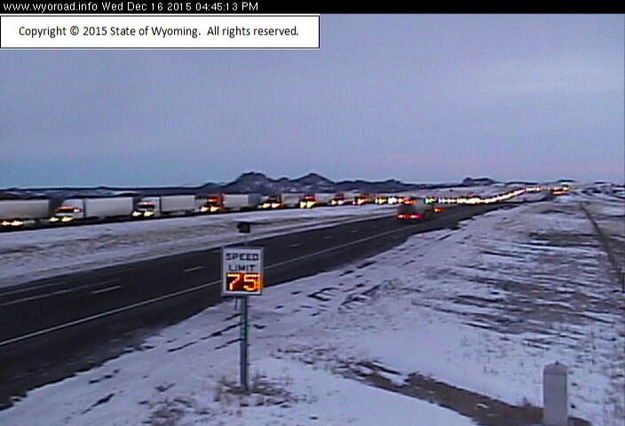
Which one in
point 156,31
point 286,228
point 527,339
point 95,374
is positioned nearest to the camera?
point 156,31

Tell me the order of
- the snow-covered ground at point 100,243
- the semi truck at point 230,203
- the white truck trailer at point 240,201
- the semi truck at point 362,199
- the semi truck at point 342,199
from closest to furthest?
1. the snow-covered ground at point 100,243
2. the semi truck at point 230,203
3. the white truck trailer at point 240,201
4. the semi truck at point 342,199
5. the semi truck at point 362,199

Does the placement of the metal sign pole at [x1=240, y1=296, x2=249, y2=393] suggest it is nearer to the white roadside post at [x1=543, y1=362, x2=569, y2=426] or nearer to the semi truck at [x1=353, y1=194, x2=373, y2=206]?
the white roadside post at [x1=543, y1=362, x2=569, y2=426]

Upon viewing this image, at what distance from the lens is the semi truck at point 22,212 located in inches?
1527

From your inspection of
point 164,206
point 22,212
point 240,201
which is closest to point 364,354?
point 22,212

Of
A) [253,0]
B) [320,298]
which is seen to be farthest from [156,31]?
[320,298]

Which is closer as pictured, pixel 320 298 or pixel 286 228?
pixel 320 298

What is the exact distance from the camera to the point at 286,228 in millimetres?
41250

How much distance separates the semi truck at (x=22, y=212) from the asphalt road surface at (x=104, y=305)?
16.5 m

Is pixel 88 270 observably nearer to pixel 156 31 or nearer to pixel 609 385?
pixel 609 385

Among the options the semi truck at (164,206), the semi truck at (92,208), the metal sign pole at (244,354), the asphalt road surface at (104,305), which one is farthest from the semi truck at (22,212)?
the metal sign pole at (244,354)

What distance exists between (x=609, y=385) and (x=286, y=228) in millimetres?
32232

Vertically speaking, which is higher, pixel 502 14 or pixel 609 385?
pixel 502 14

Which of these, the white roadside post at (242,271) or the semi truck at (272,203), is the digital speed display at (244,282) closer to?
the white roadside post at (242,271)

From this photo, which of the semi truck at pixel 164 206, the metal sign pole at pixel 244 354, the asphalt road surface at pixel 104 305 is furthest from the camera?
the semi truck at pixel 164 206
